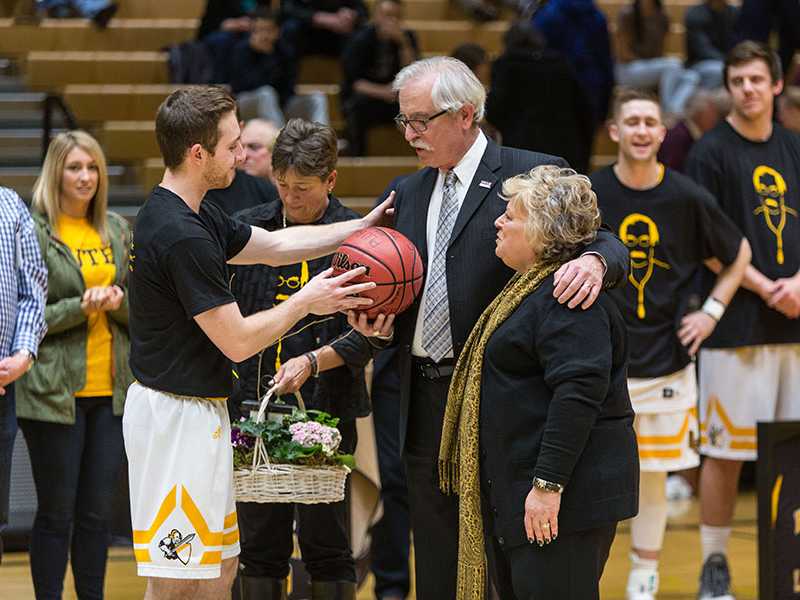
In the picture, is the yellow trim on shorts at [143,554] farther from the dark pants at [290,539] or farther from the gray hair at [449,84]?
the gray hair at [449,84]

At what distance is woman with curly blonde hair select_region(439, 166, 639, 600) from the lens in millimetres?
3498

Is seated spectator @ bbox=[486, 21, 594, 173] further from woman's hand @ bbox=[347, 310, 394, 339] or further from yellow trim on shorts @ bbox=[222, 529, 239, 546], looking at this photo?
yellow trim on shorts @ bbox=[222, 529, 239, 546]

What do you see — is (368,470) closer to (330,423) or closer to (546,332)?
(330,423)

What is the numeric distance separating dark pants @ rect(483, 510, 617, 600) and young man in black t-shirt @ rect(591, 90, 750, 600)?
6.14ft

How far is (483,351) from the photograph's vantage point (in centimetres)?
372

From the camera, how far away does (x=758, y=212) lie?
5621 millimetres

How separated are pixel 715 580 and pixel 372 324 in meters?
2.37

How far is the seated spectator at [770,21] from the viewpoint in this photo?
8836 millimetres

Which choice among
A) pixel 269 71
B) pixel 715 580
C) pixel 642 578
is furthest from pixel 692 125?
pixel 642 578

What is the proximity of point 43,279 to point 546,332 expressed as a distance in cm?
208

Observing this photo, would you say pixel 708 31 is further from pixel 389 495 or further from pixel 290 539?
pixel 290 539

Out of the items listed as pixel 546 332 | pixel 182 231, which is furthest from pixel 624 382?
pixel 182 231

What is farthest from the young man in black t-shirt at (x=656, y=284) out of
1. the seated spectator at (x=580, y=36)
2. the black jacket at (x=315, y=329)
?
the seated spectator at (x=580, y=36)

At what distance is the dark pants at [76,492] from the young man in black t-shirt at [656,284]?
2080 millimetres
